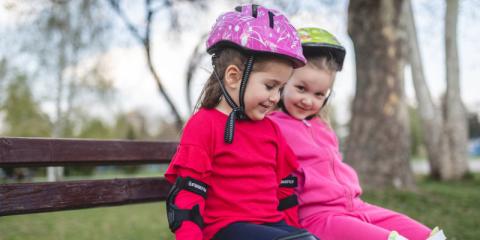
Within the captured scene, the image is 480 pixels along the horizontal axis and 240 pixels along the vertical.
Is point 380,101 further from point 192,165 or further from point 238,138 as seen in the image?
point 192,165

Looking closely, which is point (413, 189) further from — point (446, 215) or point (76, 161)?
point (76, 161)

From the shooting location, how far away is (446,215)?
6859 millimetres

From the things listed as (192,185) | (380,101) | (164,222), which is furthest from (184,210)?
(380,101)

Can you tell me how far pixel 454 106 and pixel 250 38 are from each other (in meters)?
14.3

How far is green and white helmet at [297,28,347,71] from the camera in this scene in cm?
300

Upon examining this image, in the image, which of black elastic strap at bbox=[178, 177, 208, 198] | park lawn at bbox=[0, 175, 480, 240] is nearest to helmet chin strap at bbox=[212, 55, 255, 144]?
black elastic strap at bbox=[178, 177, 208, 198]

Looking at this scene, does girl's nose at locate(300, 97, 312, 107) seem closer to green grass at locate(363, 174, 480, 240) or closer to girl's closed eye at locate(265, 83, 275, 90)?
girl's closed eye at locate(265, 83, 275, 90)

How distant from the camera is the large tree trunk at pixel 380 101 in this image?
9.35 meters

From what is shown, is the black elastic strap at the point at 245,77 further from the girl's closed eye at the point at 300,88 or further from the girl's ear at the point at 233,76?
the girl's closed eye at the point at 300,88

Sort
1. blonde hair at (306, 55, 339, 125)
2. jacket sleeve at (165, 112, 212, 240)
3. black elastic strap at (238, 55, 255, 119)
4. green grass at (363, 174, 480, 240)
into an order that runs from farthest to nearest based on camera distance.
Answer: green grass at (363, 174, 480, 240)
blonde hair at (306, 55, 339, 125)
black elastic strap at (238, 55, 255, 119)
jacket sleeve at (165, 112, 212, 240)

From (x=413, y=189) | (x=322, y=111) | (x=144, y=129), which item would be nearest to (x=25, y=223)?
(x=413, y=189)

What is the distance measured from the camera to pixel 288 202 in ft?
9.13

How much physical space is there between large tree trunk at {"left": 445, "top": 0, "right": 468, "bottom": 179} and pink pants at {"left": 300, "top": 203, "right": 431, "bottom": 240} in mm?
13094

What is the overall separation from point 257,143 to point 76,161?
1030 mm
